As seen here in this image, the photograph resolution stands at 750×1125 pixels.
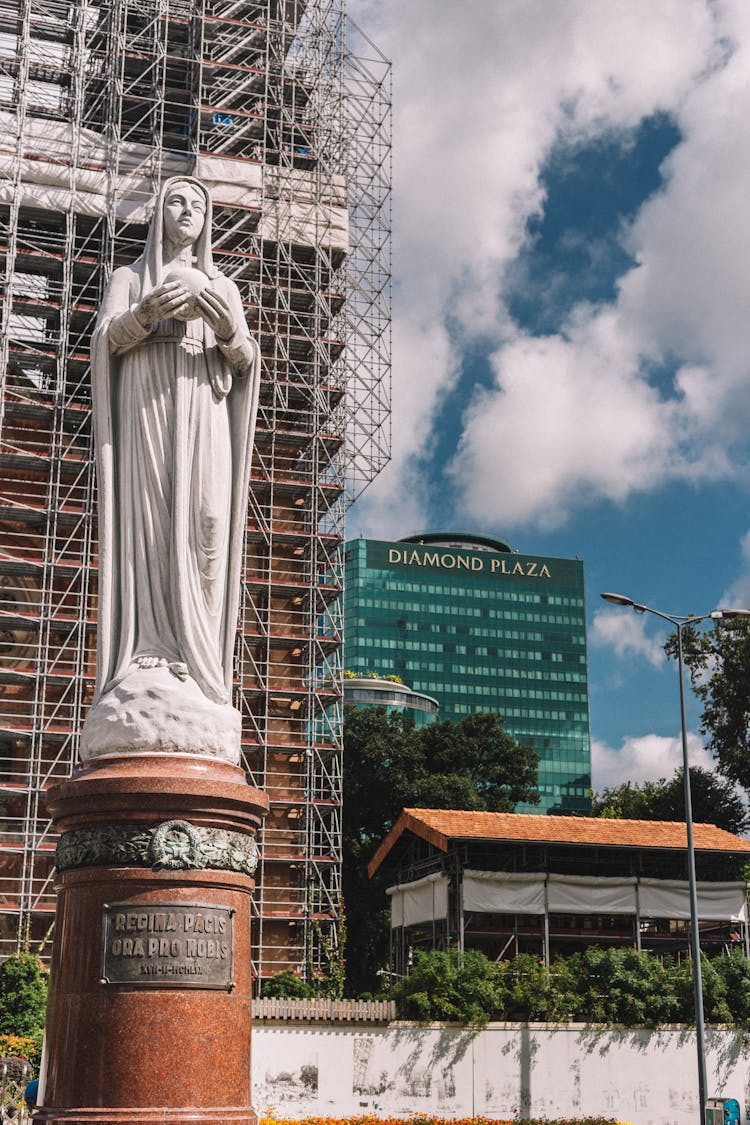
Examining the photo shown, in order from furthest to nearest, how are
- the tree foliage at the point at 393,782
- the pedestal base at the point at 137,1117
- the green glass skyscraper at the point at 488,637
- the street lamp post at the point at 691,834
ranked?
the green glass skyscraper at the point at 488,637 → the tree foliage at the point at 393,782 → the street lamp post at the point at 691,834 → the pedestal base at the point at 137,1117

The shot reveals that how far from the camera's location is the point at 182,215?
1049 cm

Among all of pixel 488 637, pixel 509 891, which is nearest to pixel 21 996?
pixel 509 891

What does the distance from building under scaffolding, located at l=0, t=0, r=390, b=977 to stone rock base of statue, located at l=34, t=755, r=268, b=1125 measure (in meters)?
26.9

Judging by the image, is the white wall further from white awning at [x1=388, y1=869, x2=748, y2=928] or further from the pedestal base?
the pedestal base

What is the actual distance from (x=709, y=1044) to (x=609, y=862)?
6655 millimetres

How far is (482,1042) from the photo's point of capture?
1057 inches

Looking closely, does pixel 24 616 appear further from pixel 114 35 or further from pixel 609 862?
pixel 114 35

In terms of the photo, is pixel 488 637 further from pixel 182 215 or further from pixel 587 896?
pixel 182 215

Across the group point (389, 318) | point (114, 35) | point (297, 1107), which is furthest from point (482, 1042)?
point (114, 35)

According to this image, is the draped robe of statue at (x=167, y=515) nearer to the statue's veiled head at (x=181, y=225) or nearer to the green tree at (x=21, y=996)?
the statue's veiled head at (x=181, y=225)

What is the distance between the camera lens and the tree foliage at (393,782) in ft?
161

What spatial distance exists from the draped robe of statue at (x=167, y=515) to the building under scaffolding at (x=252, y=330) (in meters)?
26.1

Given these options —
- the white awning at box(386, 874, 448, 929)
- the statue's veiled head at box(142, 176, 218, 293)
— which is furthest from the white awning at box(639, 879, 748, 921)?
the statue's veiled head at box(142, 176, 218, 293)

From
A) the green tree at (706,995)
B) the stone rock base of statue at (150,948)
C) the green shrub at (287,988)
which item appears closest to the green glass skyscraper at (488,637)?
the green shrub at (287,988)
